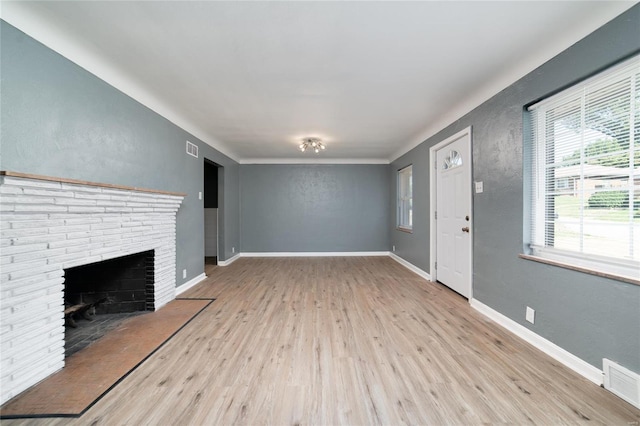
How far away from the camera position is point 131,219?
250cm

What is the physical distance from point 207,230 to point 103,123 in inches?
172

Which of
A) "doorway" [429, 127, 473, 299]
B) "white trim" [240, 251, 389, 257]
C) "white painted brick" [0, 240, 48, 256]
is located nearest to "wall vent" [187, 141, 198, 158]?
"white painted brick" [0, 240, 48, 256]

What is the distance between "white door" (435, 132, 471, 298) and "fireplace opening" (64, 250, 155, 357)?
3.78 m

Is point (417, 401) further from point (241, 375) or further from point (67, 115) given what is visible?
point (67, 115)

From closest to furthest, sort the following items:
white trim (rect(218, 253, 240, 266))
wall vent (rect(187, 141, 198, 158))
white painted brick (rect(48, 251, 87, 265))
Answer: white painted brick (rect(48, 251, 87, 265))
wall vent (rect(187, 141, 198, 158))
white trim (rect(218, 253, 240, 266))

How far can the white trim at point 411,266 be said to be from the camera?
4.13 meters

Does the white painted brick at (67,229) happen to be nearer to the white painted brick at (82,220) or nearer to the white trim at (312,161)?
the white painted brick at (82,220)

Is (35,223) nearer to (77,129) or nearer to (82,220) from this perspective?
(82,220)

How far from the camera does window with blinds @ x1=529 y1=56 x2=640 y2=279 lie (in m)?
1.53

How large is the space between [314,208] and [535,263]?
471 cm

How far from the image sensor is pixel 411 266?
15.7 ft

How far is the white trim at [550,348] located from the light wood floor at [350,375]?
60 millimetres

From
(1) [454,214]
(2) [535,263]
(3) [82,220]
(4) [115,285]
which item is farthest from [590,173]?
(4) [115,285]

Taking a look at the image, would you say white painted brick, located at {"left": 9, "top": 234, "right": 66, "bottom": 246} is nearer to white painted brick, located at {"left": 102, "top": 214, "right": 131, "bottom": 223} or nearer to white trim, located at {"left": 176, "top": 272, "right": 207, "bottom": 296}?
white painted brick, located at {"left": 102, "top": 214, "right": 131, "bottom": 223}
